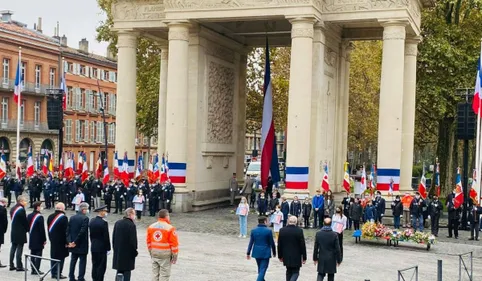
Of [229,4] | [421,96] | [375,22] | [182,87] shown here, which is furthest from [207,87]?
[421,96]

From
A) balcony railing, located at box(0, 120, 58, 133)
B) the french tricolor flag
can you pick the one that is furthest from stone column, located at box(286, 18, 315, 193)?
balcony railing, located at box(0, 120, 58, 133)

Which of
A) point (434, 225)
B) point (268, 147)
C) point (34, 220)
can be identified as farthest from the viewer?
point (268, 147)

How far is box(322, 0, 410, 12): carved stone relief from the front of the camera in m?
28.5

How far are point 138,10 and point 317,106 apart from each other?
979cm

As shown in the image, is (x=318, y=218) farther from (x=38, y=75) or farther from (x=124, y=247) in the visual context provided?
(x=38, y=75)

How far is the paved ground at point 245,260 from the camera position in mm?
16750

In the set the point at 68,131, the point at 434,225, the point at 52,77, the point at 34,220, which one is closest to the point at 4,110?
the point at 52,77

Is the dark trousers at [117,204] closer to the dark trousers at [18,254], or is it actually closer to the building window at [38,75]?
the dark trousers at [18,254]

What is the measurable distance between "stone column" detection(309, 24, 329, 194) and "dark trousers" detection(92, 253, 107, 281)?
1730cm

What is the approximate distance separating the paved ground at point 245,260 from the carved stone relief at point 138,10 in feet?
34.5

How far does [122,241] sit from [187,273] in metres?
3.90

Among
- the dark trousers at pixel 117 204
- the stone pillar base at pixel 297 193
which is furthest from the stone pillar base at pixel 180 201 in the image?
the stone pillar base at pixel 297 193

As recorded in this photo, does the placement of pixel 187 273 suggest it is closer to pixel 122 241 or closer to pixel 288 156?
pixel 122 241

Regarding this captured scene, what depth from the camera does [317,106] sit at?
98.8 feet
